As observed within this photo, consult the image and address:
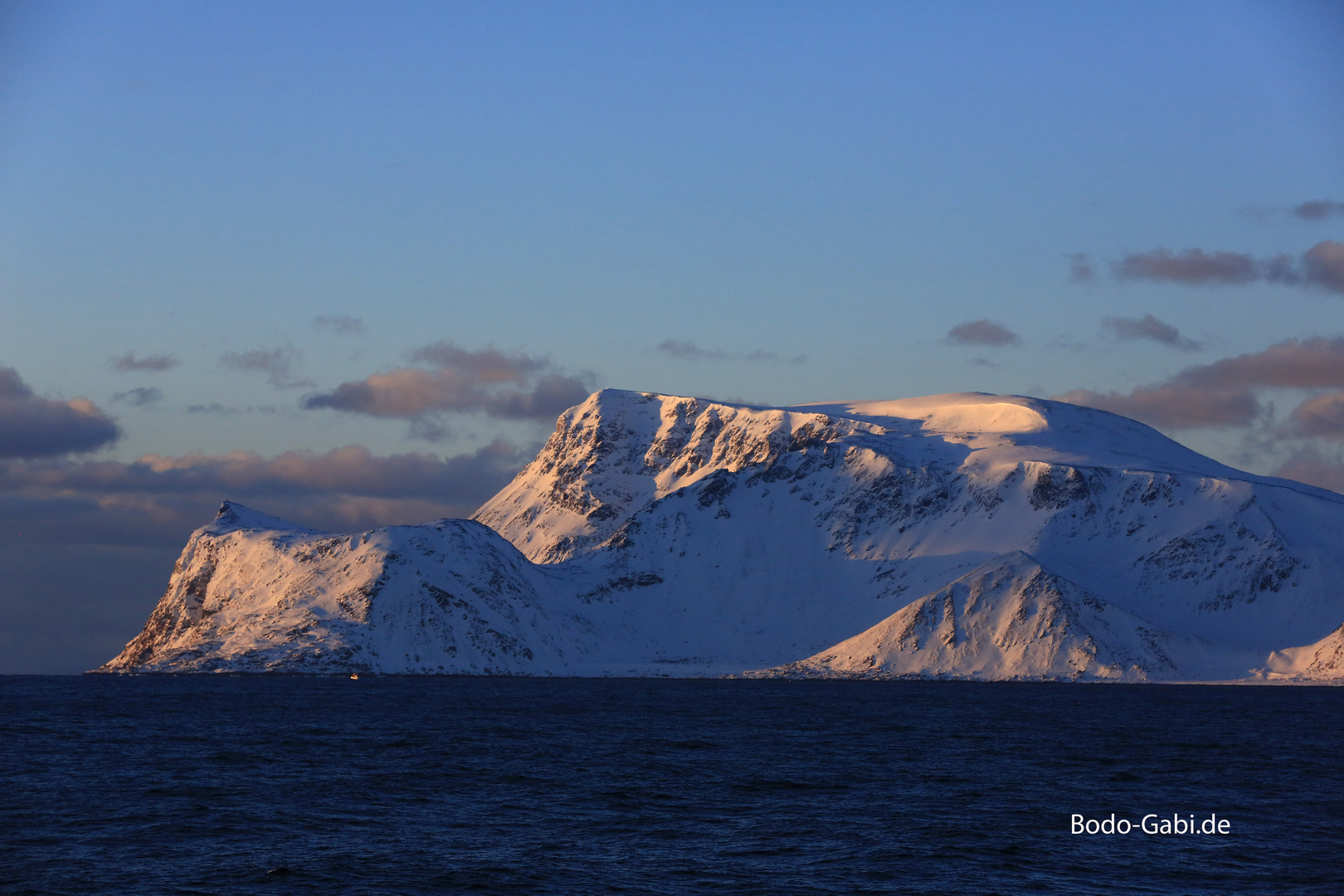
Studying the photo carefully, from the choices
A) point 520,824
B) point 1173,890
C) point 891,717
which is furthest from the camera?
point 891,717

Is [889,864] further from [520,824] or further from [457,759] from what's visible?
[457,759]

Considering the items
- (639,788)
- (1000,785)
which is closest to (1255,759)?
(1000,785)

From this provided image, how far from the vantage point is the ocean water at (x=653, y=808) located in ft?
218

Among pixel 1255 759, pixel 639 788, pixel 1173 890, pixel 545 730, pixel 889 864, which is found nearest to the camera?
pixel 1173 890

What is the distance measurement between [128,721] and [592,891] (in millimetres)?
109118

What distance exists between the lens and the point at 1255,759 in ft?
401

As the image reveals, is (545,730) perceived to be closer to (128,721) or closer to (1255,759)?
(128,721)

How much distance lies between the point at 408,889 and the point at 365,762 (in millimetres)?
51638

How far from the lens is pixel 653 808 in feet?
291

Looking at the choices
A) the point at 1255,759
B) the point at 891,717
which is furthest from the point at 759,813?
the point at 891,717

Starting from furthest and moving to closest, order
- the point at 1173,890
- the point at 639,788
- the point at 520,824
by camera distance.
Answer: the point at 639,788 < the point at 520,824 < the point at 1173,890

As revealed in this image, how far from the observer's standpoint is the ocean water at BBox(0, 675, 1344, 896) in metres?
66.5

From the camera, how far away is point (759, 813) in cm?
8619

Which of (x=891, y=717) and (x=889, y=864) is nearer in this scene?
(x=889, y=864)
